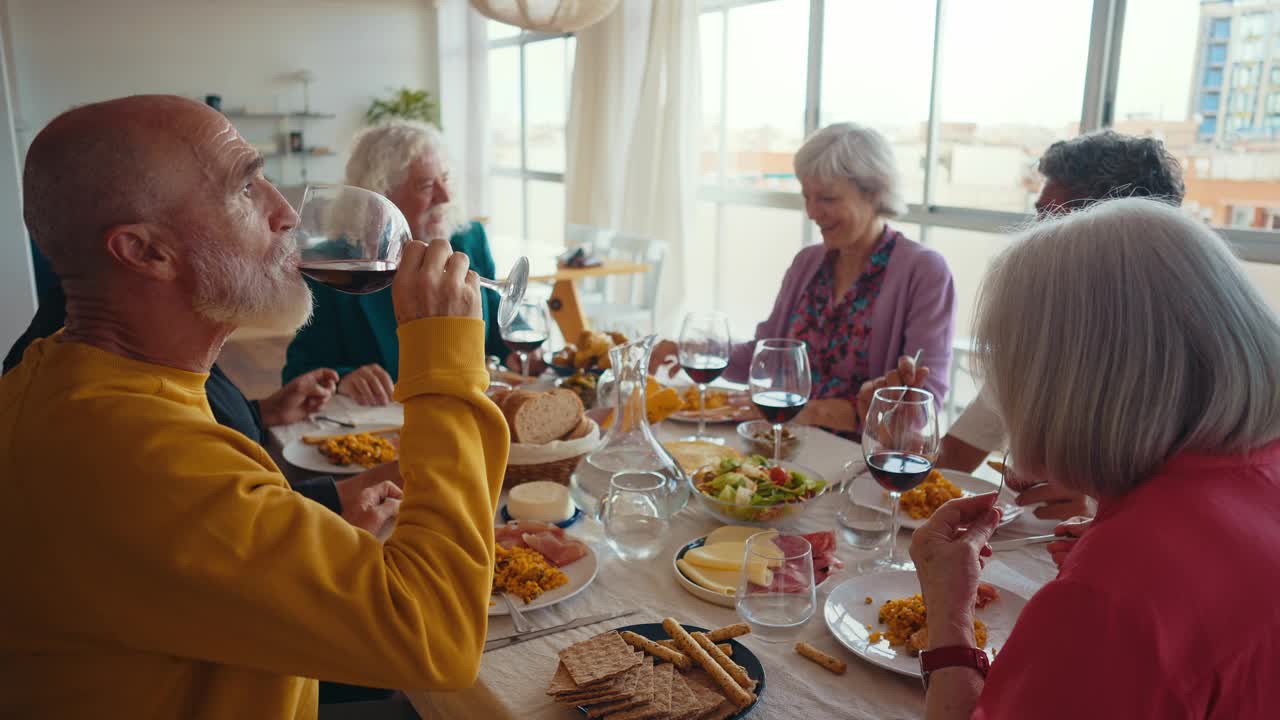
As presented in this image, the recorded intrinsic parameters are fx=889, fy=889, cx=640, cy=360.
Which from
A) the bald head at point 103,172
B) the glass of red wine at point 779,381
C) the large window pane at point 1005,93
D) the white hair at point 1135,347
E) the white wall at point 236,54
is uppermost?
the white wall at point 236,54

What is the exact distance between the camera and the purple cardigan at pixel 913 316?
2.38 m

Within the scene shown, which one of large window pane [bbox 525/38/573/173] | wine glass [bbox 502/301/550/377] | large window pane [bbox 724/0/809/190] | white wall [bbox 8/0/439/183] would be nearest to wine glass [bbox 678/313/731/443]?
wine glass [bbox 502/301/550/377]

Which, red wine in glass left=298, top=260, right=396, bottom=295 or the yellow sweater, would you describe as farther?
red wine in glass left=298, top=260, right=396, bottom=295

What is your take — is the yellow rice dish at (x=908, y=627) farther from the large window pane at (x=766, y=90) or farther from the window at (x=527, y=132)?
the window at (x=527, y=132)

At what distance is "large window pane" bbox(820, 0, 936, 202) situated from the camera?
168 inches

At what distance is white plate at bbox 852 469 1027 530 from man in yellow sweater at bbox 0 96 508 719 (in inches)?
29.2

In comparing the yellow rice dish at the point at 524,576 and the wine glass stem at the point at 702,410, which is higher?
the wine glass stem at the point at 702,410

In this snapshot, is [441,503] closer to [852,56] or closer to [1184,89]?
[1184,89]

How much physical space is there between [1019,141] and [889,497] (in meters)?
3.13

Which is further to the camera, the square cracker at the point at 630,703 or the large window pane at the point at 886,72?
the large window pane at the point at 886,72

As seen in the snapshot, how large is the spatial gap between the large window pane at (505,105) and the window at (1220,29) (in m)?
5.79

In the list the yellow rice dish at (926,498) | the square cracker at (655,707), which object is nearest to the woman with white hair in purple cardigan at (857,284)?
the yellow rice dish at (926,498)

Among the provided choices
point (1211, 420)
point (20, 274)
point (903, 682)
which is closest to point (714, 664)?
point (903, 682)

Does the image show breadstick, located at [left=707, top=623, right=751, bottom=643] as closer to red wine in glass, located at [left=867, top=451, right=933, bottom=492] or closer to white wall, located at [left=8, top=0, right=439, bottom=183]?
red wine in glass, located at [left=867, top=451, right=933, bottom=492]
